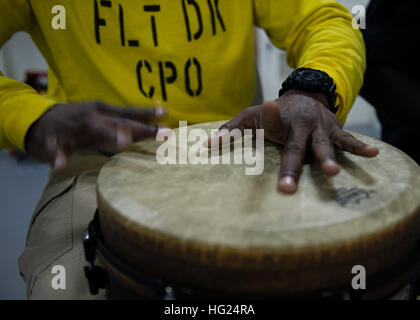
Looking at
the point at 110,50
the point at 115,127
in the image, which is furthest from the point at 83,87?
the point at 115,127

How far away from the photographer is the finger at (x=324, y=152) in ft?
1.79

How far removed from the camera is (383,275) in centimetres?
49

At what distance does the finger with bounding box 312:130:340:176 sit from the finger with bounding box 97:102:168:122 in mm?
269

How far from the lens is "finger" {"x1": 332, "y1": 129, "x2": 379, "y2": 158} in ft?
1.99

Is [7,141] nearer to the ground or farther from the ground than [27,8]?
nearer to the ground

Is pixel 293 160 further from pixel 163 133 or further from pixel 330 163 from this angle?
pixel 163 133

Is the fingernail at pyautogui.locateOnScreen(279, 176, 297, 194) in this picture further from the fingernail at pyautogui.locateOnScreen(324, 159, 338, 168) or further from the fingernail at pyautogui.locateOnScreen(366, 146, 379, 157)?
the fingernail at pyautogui.locateOnScreen(366, 146, 379, 157)

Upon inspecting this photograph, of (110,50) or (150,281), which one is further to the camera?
(110,50)

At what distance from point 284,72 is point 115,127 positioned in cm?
255

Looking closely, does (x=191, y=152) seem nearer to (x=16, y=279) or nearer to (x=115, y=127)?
(x=115, y=127)

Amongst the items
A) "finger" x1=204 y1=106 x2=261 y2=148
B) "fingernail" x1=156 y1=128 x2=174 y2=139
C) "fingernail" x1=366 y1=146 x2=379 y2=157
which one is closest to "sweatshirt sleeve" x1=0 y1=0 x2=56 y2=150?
"fingernail" x1=156 y1=128 x2=174 y2=139

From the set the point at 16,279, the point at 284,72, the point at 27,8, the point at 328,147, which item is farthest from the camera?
the point at 284,72

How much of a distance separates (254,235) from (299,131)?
27 centimetres
